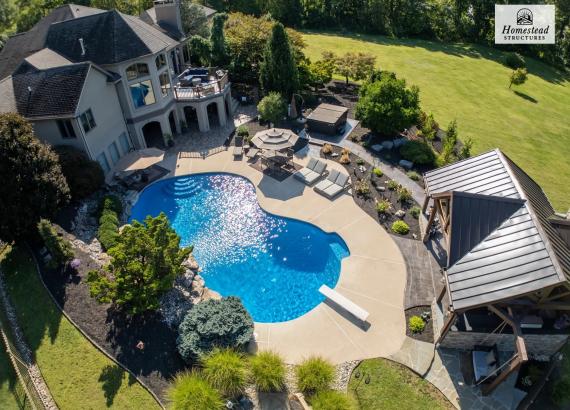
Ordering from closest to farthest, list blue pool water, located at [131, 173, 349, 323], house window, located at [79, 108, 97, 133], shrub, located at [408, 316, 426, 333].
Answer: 1. shrub, located at [408, 316, 426, 333]
2. blue pool water, located at [131, 173, 349, 323]
3. house window, located at [79, 108, 97, 133]

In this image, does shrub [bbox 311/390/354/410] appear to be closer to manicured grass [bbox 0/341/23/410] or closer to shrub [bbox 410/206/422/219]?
manicured grass [bbox 0/341/23/410]

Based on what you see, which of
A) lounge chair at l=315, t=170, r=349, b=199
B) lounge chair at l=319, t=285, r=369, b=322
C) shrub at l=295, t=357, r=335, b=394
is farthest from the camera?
lounge chair at l=315, t=170, r=349, b=199

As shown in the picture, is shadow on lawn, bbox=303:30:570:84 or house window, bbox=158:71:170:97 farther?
shadow on lawn, bbox=303:30:570:84

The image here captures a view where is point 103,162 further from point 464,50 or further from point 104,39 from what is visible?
point 464,50

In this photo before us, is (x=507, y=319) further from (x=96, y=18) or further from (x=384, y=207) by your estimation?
(x=96, y=18)

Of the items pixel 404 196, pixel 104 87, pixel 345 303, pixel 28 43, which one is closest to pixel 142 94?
pixel 104 87

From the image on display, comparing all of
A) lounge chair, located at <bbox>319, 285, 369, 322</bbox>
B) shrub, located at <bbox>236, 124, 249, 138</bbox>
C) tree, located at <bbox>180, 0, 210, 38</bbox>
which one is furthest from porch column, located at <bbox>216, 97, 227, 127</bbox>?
lounge chair, located at <bbox>319, 285, 369, 322</bbox>

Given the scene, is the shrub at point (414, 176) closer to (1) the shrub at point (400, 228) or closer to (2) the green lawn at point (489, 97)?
(1) the shrub at point (400, 228)

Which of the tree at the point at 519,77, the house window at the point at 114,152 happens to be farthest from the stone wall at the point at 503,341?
the tree at the point at 519,77
